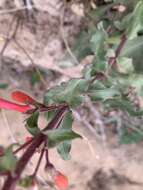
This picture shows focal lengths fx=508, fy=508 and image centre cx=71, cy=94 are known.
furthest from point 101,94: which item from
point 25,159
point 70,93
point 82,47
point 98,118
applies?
point 98,118

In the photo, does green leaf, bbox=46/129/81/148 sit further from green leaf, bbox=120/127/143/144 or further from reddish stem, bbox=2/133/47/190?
green leaf, bbox=120/127/143/144

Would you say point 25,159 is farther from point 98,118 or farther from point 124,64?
point 98,118

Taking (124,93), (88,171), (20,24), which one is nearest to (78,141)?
(88,171)

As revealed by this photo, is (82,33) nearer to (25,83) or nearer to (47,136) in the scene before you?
(25,83)

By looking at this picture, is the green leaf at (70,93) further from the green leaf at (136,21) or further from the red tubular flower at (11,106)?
the green leaf at (136,21)

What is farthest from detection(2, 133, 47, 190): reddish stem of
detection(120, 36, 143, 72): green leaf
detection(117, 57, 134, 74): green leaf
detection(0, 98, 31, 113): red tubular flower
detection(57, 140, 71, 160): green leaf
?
detection(120, 36, 143, 72): green leaf

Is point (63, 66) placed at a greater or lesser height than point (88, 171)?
greater

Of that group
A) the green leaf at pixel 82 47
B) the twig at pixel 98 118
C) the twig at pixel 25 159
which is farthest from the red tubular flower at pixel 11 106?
the twig at pixel 98 118
